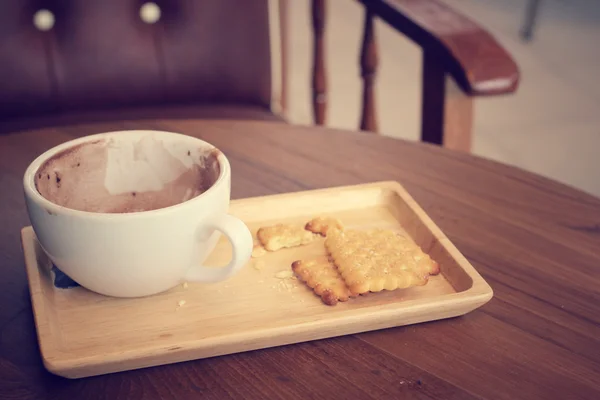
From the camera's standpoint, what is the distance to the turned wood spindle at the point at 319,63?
4.22ft

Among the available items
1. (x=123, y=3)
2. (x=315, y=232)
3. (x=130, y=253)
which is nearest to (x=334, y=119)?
(x=123, y=3)

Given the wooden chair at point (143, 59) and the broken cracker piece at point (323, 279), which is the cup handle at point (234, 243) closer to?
the broken cracker piece at point (323, 279)

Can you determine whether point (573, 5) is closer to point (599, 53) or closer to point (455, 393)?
point (599, 53)

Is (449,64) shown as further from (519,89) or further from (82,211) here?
(519,89)

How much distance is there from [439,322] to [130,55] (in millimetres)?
900

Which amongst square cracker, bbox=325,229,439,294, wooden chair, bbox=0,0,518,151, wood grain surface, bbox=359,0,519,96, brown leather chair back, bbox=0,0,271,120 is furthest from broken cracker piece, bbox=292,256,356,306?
brown leather chair back, bbox=0,0,271,120

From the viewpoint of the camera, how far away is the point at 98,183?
1.92 feet

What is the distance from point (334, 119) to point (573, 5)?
1947 millimetres

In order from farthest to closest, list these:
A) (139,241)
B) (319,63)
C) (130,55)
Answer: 1. (319,63)
2. (130,55)
3. (139,241)

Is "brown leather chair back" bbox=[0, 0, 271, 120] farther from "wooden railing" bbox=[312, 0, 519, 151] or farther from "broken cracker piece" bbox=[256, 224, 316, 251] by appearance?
"broken cracker piece" bbox=[256, 224, 316, 251]

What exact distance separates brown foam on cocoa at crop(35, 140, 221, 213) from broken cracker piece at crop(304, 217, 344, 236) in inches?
4.5

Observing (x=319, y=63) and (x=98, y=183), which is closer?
(x=98, y=183)

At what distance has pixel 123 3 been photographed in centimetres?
119

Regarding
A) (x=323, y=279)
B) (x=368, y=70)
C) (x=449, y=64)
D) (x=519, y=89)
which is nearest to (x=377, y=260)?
(x=323, y=279)
